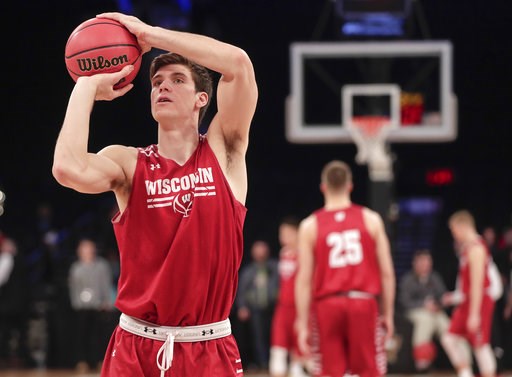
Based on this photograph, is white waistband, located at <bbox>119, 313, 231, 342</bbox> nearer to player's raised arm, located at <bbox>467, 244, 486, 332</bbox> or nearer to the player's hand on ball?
the player's hand on ball

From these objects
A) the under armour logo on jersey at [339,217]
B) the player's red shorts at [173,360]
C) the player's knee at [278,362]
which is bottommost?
the player's knee at [278,362]

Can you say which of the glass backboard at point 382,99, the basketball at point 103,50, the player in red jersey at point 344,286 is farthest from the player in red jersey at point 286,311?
the basketball at point 103,50

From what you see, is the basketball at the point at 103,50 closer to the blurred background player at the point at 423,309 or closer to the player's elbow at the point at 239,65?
the player's elbow at the point at 239,65

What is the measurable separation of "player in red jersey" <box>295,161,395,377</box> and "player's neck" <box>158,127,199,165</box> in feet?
11.8

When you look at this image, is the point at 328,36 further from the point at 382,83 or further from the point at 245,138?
the point at 245,138

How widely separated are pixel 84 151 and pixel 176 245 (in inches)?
20.4

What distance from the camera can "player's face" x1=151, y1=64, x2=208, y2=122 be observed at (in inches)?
157

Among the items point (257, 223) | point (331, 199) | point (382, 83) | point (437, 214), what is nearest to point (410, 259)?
point (437, 214)

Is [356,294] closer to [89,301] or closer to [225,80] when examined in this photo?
[225,80]

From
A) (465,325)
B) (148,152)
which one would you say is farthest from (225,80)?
(465,325)

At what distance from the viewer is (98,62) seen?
12.8 ft

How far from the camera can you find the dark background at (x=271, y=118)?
21688 mm

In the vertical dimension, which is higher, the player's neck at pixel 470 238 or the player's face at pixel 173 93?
the player's face at pixel 173 93

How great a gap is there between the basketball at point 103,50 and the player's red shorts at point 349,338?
3.93 metres
